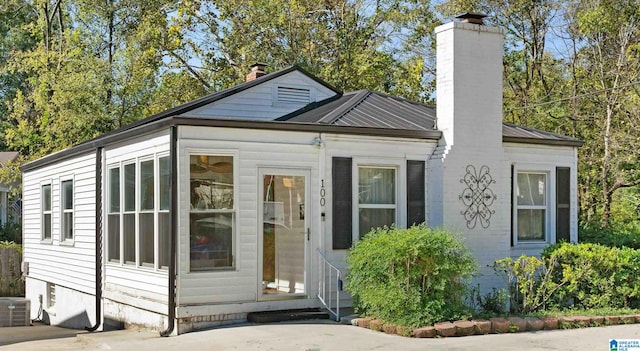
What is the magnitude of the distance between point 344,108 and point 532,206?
399 centimetres

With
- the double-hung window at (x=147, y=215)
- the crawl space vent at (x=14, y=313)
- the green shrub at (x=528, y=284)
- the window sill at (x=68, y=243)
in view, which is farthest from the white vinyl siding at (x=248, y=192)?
the crawl space vent at (x=14, y=313)

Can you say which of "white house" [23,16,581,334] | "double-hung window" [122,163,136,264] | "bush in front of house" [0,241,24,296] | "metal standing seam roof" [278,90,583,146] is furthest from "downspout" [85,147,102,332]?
"bush in front of house" [0,241,24,296]

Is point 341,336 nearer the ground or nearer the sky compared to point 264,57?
nearer the ground

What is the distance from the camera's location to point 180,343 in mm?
10820

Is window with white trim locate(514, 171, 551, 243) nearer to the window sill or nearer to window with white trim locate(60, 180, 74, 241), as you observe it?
the window sill

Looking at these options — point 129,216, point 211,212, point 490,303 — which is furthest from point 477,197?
point 129,216

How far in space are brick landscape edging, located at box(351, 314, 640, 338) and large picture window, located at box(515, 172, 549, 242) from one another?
2.99 m

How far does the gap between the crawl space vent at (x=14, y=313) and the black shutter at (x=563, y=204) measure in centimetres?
1209

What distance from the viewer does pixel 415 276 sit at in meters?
11.1

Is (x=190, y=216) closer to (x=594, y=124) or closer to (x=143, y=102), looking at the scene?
(x=143, y=102)

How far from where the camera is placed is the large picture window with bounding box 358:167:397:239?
13.3 meters

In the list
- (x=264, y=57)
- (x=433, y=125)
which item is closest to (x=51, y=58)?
(x=264, y=57)

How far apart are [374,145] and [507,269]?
2963 millimetres

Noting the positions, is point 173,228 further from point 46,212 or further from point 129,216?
point 46,212
